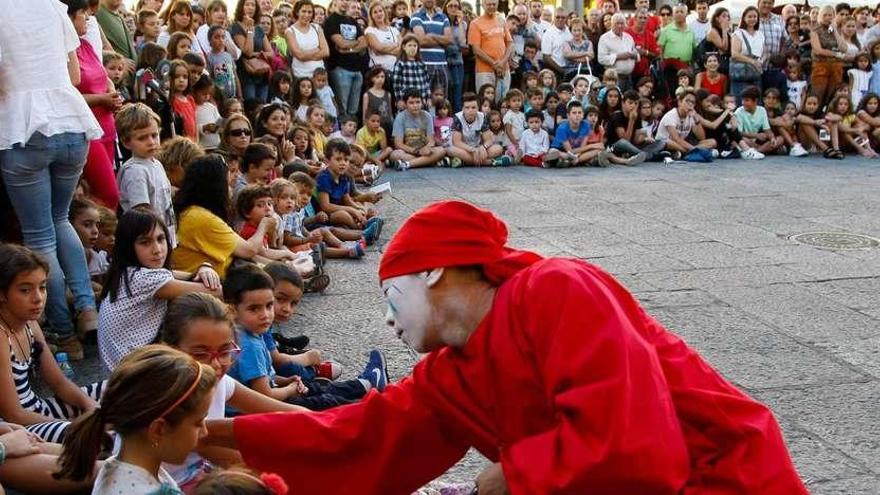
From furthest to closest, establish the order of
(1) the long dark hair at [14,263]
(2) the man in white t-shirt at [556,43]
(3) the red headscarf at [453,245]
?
(2) the man in white t-shirt at [556,43] < (1) the long dark hair at [14,263] < (3) the red headscarf at [453,245]

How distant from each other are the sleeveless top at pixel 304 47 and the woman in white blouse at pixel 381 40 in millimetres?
959

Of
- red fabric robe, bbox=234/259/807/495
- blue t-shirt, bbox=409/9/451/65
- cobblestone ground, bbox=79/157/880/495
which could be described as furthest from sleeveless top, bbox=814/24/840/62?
red fabric robe, bbox=234/259/807/495

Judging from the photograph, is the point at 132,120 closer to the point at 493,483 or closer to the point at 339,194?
the point at 339,194

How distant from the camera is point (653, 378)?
7.10ft

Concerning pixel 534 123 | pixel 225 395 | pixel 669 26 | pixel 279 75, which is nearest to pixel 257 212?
pixel 225 395

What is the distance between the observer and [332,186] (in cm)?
863

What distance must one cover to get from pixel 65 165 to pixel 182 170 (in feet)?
3.44

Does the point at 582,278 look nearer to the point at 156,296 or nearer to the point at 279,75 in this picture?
the point at 156,296

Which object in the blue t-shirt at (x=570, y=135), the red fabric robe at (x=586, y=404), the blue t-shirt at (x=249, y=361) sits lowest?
the blue t-shirt at (x=570, y=135)

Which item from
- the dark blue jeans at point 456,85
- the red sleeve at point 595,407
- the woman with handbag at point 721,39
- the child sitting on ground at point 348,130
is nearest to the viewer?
the red sleeve at point 595,407

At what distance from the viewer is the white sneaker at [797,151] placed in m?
14.0

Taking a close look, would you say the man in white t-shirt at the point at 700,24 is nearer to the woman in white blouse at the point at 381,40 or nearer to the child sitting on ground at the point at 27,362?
the woman in white blouse at the point at 381,40

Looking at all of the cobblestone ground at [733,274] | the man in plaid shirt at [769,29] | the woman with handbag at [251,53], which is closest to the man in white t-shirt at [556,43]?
the cobblestone ground at [733,274]

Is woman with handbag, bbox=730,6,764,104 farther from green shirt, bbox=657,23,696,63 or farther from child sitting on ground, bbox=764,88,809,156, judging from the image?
green shirt, bbox=657,23,696,63
